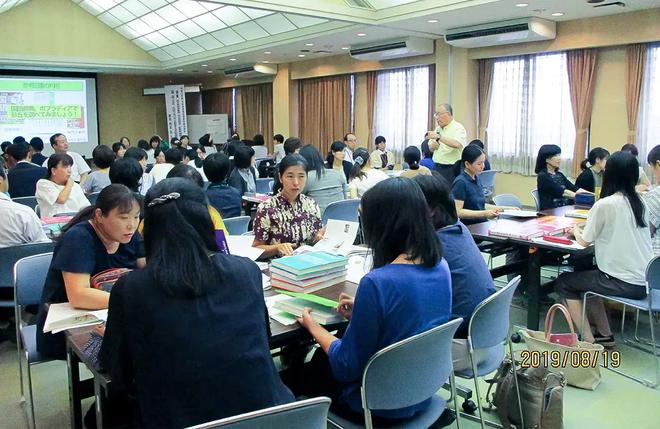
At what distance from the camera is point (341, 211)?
4.49 m

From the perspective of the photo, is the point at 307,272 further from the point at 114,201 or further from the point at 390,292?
the point at 114,201

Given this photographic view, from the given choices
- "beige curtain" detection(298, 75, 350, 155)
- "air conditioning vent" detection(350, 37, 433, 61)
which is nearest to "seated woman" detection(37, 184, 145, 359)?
"air conditioning vent" detection(350, 37, 433, 61)

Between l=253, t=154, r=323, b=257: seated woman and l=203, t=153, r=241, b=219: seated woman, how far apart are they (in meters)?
1.08

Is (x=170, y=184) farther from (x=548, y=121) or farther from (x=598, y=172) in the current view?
(x=548, y=121)

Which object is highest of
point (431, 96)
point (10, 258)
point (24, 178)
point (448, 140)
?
point (431, 96)

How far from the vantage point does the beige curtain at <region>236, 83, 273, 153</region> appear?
1395 cm

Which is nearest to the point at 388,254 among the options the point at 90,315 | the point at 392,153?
the point at 90,315

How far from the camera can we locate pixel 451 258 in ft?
7.60

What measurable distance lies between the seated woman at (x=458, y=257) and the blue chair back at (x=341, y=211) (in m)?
1.96

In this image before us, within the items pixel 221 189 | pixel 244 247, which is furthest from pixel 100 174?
pixel 244 247

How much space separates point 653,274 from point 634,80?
536cm

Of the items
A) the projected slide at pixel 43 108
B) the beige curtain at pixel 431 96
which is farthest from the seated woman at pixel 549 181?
the projected slide at pixel 43 108

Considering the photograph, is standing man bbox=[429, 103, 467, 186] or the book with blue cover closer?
the book with blue cover
